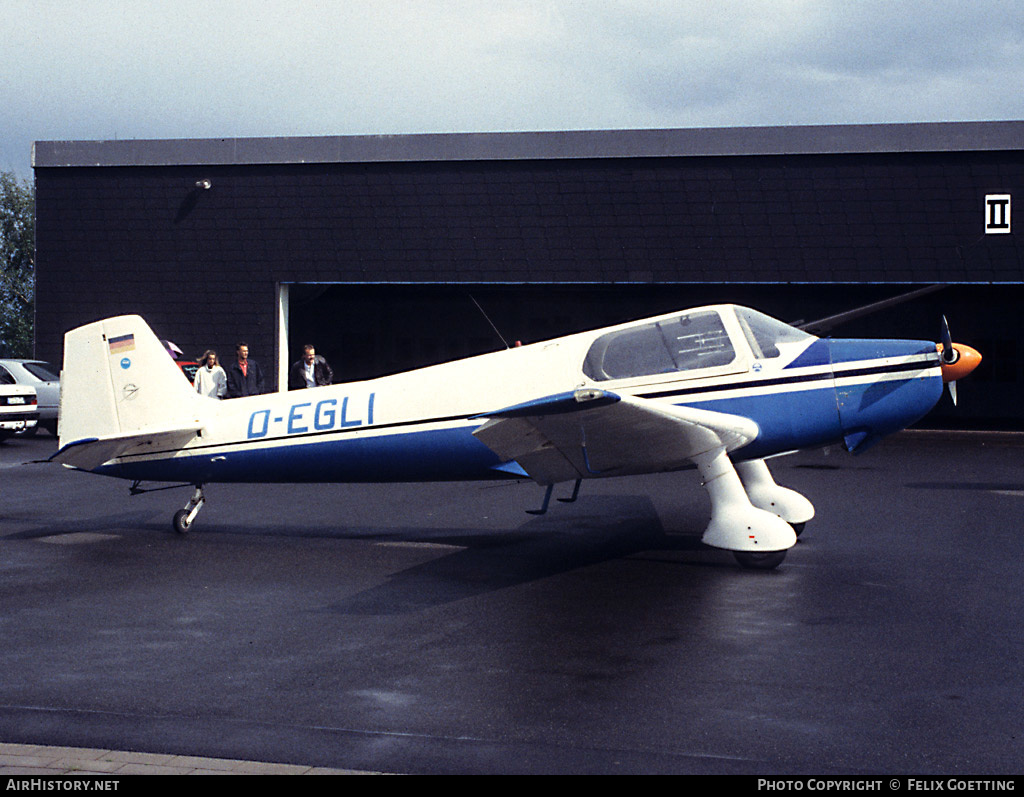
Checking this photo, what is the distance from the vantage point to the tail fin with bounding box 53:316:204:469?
950cm

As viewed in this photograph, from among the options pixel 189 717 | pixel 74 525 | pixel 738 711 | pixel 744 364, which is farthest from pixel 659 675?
pixel 74 525

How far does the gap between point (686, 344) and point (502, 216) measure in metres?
18.2

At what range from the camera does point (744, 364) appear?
845 cm

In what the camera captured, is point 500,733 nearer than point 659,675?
Yes

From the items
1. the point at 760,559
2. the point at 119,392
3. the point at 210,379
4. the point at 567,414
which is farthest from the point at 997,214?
the point at 119,392

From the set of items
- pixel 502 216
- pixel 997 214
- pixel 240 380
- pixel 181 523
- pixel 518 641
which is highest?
pixel 502 216

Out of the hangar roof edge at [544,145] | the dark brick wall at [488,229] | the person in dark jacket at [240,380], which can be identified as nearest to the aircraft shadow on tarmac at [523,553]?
the person in dark jacket at [240,380]

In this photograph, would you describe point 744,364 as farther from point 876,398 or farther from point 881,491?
point 881,491

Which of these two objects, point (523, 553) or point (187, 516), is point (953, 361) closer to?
point (523, 553)

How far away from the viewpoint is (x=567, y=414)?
23.7 feet

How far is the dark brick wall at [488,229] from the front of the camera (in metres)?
24.9

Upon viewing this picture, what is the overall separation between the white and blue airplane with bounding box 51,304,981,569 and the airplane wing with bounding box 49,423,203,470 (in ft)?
0.06

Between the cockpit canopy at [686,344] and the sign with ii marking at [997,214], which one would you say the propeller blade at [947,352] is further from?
the sign with ii marking at [997,214]
